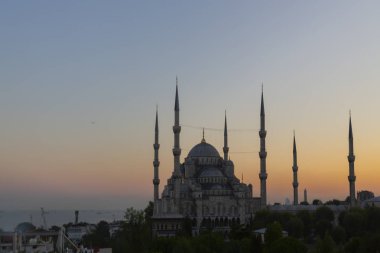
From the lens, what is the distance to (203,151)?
3093 inches

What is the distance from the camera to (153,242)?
139ft

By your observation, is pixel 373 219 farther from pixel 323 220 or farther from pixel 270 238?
pixel 270 238

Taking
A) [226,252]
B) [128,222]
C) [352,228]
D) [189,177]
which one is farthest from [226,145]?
[226,252]

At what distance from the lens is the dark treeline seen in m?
36.1

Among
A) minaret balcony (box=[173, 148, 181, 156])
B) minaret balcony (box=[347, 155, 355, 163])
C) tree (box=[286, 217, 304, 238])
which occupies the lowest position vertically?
tree (box=[286, 217, 304, 238])

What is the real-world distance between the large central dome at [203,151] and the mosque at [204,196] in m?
1.78

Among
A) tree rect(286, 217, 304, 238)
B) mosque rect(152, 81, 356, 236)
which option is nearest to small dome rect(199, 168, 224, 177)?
mosque rect(152, 81, 356, 236)

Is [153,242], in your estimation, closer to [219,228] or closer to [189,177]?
[219,228]

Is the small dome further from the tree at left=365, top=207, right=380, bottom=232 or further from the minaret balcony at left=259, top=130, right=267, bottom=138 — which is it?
the tree at left=365, top=207, right=380, bottom=232

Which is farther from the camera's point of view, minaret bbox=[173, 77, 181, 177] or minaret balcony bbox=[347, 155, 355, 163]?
minaret balcony bbox=[347, 155, 355, 163]

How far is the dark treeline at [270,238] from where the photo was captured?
118ft

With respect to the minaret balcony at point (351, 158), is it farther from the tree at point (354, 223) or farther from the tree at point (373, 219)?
the tree at point (354, 223)

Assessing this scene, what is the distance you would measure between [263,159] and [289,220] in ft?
31.2

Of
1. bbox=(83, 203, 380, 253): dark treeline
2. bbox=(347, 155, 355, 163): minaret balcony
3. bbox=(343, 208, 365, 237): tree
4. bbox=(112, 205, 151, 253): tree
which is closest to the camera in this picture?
bbox=(83, 203, 380, 253): dark treeline
